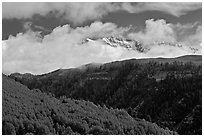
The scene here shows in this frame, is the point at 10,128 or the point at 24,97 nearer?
the point at 10,128

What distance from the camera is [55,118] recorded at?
21016mm

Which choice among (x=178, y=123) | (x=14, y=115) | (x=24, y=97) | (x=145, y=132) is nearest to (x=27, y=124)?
(x=14, y=115)

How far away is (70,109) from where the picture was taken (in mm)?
23469

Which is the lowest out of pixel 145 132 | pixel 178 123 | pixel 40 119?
pixel 178 123

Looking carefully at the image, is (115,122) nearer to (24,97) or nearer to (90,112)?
(90,112)

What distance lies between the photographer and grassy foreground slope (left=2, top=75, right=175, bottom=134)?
18.5 metres

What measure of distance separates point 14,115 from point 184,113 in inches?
6582

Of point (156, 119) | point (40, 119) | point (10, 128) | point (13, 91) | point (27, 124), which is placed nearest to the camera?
point (10, 128)

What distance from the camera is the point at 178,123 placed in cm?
17050

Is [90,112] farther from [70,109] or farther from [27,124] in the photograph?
[27,124]

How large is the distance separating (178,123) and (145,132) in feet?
501

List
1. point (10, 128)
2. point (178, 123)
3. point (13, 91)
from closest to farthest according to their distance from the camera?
point (10, 128) → point (13, 91) → point (178, 123)

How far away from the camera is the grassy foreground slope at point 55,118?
1850cm

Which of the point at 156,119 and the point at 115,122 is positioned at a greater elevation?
the point at 115,122
